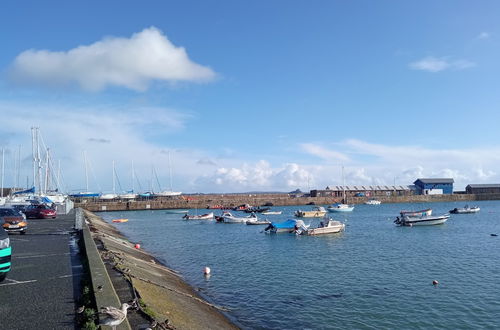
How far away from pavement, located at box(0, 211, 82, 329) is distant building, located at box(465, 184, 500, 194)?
199 metres

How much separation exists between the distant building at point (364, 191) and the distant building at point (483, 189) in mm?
27483

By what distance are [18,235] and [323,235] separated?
115 feet

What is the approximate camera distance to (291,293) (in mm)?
23188

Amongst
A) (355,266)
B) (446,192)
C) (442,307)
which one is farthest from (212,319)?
(446,192)

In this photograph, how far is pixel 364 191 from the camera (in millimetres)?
189250

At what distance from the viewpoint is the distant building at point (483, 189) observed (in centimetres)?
18588

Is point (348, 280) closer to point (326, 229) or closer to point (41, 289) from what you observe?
point (41, 289)

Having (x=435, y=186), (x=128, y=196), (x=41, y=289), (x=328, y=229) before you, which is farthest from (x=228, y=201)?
(x=41, y=289)

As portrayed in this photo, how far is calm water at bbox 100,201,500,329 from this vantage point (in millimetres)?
18875

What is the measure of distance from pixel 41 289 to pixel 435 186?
194m

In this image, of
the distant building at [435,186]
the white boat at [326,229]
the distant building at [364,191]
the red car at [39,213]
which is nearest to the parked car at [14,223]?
the red car at [39,213]

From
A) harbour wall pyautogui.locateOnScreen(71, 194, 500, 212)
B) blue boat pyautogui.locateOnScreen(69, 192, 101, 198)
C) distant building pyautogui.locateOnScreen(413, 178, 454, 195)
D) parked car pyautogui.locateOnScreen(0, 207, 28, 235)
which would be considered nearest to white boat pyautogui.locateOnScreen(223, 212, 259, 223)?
parked car pyautogui.locateOnScreen(0, 207, 28, 235)

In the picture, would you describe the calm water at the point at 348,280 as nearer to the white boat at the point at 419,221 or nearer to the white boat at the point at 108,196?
the white boat at the point at 419,221

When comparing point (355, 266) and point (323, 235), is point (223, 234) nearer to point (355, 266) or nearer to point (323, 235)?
point (323, 235)
